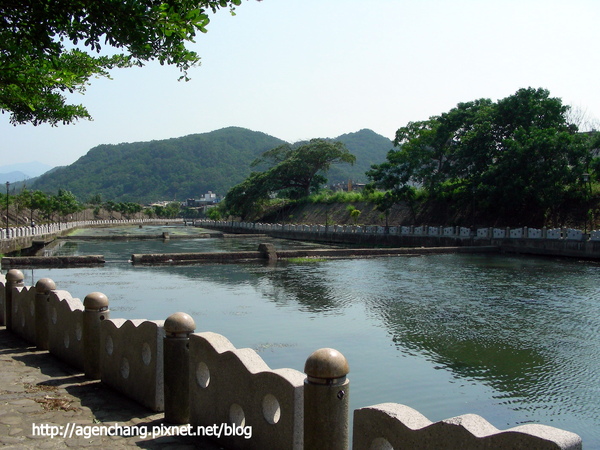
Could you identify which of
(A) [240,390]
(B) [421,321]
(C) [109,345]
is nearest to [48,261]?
(B) [421,321]

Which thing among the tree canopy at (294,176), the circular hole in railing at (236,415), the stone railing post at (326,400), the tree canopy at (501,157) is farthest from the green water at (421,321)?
the tree canopy at (294,176)

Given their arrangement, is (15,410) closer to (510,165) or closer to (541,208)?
(510,165)

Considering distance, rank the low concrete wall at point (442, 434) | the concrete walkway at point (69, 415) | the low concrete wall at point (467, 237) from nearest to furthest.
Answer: the low concrete wall at point (442, 434) < the concrete walkway at point (69, 415) < the low concrete wall at point (467, 237)

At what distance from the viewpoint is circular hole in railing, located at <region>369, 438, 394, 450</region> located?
11.0 ft

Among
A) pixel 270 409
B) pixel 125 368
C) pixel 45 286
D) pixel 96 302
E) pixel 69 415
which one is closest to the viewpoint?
pixel 270 409

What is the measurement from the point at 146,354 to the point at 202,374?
2.84ft

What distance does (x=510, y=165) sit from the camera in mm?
33531

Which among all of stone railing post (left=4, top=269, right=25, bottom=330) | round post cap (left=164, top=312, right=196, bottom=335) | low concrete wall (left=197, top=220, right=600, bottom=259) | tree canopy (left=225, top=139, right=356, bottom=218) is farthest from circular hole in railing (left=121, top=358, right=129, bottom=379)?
tree canopy (left=225, top=139, right=356, bottom=218)

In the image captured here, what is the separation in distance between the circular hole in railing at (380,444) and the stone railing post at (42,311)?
625cm

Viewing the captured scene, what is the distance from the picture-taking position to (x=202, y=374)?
16.4ft

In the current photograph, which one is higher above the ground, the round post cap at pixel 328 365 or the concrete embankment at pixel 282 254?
the round post cap at pixel 328 365

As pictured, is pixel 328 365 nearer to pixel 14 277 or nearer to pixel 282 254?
pixel 14 277

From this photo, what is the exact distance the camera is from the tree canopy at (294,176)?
68625 mm

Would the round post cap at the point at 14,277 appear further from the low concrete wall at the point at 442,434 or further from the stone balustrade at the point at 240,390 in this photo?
the low concrete wall at the point at 442,434
